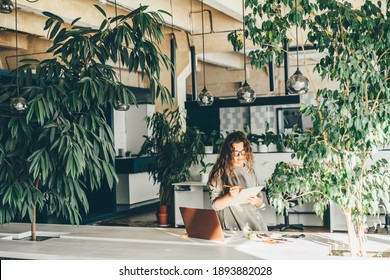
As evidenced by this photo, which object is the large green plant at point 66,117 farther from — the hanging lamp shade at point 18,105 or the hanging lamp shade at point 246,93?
the hanging lamp shade at point 246,93

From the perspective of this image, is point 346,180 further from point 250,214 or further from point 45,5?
point 45,5

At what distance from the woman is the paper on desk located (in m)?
0.05

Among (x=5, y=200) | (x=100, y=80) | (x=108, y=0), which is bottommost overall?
(x=5, y=200)

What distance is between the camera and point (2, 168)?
4133 millimetres

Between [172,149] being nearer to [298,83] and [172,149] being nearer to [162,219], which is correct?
[162,219]

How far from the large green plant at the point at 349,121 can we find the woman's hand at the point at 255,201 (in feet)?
2.11

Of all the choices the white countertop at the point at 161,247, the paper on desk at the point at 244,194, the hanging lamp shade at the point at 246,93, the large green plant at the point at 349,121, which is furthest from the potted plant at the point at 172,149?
the large green plant at the point at 349,121

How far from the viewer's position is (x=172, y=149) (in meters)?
9.63

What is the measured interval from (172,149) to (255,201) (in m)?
5.32

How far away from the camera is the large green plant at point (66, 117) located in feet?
13.0

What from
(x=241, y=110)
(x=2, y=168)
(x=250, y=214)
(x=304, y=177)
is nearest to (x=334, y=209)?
(x=250, y=214)

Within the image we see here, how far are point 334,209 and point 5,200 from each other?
6.07 meters

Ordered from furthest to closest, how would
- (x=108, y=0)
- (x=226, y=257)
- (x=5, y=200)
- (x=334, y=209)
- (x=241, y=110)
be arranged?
(x=241, y=110)
(x=334, y=209)
(x=108, y=0)
(x=5, y=200)
(x=226, y=257)

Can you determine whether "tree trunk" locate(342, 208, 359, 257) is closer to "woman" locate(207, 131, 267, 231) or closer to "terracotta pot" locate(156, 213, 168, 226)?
"woman" locate(207, 131, 267, 231)
